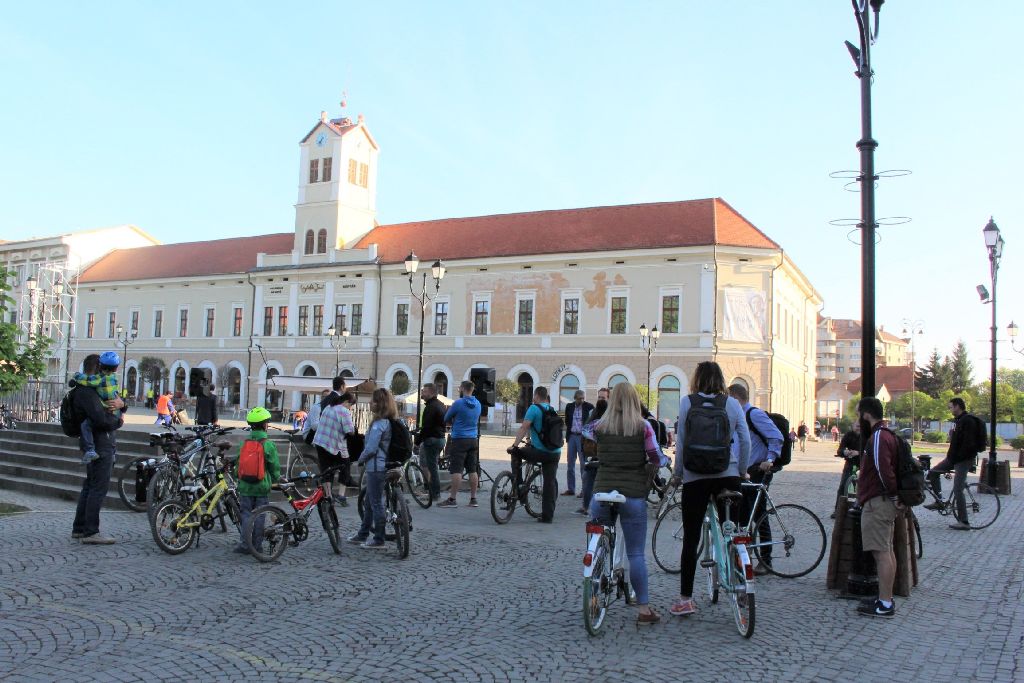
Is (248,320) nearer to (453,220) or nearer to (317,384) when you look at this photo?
(453,220)

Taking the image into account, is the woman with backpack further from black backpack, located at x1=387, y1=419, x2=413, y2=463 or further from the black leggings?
black backpack, located at x1=387, y1=419, x2=413, y2=463

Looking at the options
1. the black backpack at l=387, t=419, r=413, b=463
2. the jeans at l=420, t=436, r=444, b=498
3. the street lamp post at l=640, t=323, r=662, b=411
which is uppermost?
the street lamp post at l=640, t=323, r=662, b=411

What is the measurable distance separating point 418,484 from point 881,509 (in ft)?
26.3

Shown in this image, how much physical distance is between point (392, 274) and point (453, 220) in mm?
5670

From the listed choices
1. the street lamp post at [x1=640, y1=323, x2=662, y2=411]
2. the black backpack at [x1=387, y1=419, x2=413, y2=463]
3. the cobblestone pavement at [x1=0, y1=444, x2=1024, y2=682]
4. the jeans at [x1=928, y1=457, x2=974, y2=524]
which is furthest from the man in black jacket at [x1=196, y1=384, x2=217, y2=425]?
the street lamp post at [x1=640, y1=323, x2=662, y2=411]

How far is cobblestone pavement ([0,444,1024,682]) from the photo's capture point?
5.52 metres

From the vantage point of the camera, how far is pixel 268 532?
8.81 m

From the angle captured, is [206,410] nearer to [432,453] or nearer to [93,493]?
[432,453]

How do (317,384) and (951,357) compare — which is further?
(951,357)

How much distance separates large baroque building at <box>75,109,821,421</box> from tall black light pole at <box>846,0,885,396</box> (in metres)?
33.4

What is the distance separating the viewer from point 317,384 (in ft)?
121

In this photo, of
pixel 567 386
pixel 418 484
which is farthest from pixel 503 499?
pixel 567 386

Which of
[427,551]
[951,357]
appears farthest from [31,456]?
[951,357]

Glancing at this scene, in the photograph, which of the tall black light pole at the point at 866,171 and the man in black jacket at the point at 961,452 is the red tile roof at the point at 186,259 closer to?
the man in black jacket at the point at 961,452
